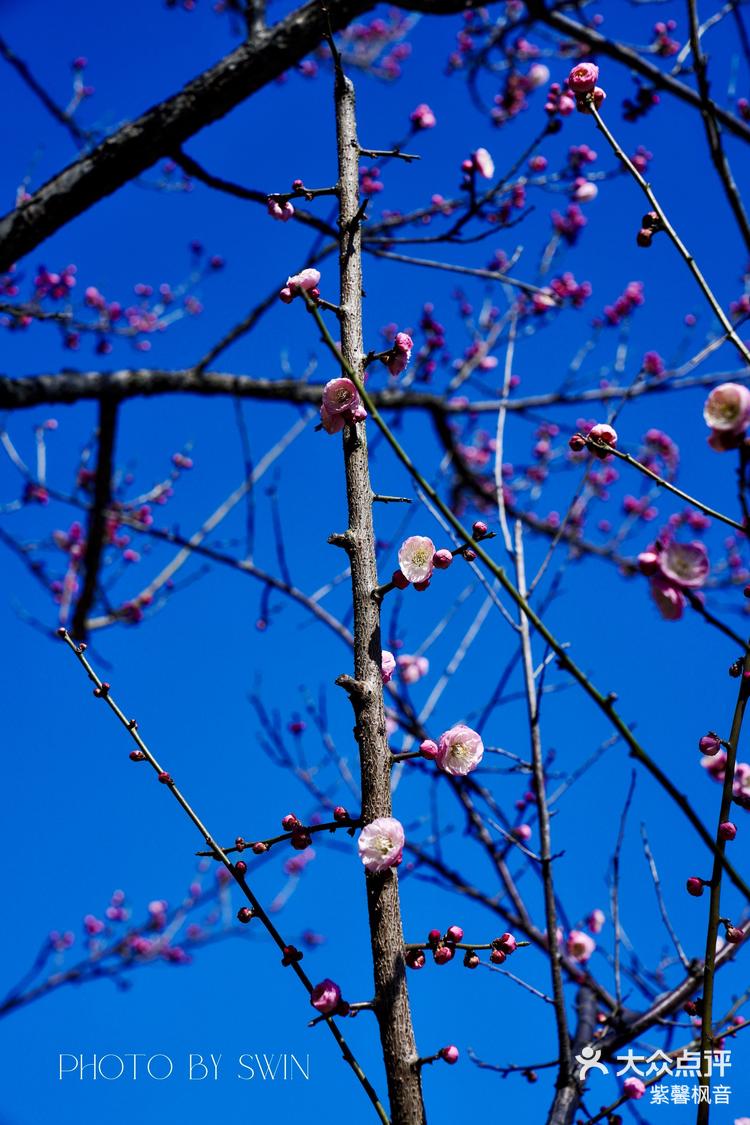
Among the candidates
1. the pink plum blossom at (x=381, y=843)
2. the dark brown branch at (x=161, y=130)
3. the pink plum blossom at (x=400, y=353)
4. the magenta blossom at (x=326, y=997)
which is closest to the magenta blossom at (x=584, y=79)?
the pink plum blossom at (x=400, y=353)

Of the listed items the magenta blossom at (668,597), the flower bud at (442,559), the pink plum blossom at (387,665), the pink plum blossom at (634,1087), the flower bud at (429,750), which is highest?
the flower bud at (442,559)

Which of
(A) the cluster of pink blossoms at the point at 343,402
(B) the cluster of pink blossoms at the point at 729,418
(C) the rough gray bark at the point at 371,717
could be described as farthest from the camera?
(A) the cluster of pink blossoms at the point at 343,402

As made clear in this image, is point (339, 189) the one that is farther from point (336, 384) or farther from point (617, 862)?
point (617, 862)

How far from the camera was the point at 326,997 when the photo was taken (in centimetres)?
128

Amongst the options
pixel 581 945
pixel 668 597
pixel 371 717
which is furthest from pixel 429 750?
pixel 581 945

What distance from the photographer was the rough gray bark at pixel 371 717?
1.21m

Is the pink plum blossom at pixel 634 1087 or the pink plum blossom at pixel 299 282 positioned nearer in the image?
the pink plum blossom at pixel 299 282

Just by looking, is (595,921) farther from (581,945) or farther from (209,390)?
(209,390)

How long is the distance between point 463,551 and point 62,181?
287cm

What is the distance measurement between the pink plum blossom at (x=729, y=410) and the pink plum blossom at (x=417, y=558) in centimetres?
63

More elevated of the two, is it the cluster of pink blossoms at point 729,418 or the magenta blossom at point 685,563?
the cluster of pink blossoms at point 729,418

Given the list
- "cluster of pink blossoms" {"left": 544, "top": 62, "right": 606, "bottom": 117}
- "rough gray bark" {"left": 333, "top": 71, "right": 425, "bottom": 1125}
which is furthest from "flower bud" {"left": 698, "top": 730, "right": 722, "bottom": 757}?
"cluster of pink blossoms" {"left": 544, "top": 62, "right": 606, "bottom": 117}

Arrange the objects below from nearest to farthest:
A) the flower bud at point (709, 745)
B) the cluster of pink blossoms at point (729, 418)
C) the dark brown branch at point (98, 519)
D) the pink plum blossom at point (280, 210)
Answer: the cluster of pink blossoms at point (729, 418)
the flower bud at point (709, 745)
the pink plum blossom at point (280, 210)
the dark brown branch at point (98, 519)

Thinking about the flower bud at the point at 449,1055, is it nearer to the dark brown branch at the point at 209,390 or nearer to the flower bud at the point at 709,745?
the flower bud at the point at 709,745
